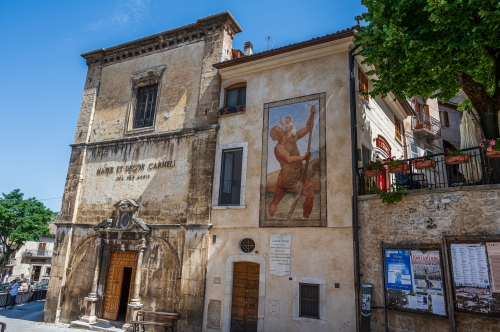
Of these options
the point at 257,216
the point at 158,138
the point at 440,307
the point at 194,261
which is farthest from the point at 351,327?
the point at 158,138

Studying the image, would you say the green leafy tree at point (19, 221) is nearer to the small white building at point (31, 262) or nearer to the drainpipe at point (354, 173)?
the small white building at point (31, 262)

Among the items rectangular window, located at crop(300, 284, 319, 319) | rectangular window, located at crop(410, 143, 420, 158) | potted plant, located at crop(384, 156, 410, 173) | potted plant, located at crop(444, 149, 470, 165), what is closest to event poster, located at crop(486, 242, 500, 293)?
potted plant, located at crop(444, 149, 470, 165)

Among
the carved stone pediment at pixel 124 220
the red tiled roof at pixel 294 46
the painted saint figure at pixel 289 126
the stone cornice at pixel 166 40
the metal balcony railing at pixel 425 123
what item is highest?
the stone cornice at pixel 166 40

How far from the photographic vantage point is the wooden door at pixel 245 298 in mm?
10594

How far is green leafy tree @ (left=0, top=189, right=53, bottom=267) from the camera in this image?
32.6m

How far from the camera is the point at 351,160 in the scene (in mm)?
10172

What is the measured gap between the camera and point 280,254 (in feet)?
34.3

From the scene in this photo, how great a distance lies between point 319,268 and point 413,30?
679 centimetres

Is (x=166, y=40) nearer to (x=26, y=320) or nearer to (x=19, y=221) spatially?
(x=26, y=320)

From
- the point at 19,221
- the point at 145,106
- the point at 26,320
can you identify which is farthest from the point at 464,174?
the point at 19,221

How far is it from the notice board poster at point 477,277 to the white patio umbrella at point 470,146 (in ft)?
6.08

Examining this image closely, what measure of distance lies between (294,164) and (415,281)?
468 cm

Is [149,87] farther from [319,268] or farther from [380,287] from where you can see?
[380,287]

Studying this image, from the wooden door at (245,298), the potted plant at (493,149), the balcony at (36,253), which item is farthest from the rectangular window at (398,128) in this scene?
the balcony at (36,253)
